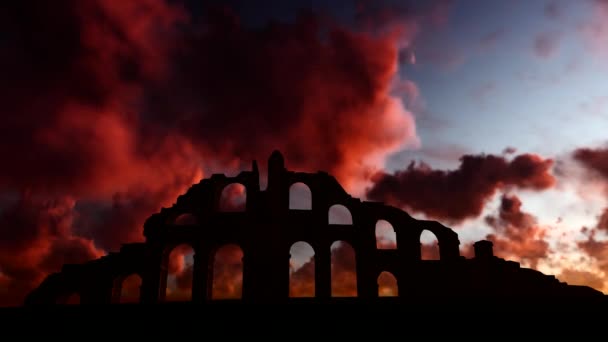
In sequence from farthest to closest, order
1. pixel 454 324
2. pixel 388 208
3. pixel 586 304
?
1. pixel 388 208
2. pixel 586 304
3. pixel 454 324

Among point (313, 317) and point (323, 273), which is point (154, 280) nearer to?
point (323, 273)

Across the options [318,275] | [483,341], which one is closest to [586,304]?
[483,341]

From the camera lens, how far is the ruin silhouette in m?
21.3

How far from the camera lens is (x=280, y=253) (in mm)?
22094

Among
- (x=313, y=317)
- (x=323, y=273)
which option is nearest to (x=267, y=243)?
(x=323, y=273)

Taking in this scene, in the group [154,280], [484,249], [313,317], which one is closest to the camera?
[313,317]

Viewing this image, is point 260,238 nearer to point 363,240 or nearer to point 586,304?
point 363,240

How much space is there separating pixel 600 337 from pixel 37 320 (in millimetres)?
17041

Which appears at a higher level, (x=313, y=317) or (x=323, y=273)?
(x=323, y=273)

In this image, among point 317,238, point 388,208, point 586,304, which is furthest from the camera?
point 388,208

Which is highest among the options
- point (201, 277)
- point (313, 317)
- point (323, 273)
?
point (323, 273)

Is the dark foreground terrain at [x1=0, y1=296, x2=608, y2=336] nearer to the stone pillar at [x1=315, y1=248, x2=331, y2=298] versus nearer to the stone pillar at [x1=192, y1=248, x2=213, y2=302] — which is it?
the stone pillar at [x1=192, y1=248, x2=213, y2=302]

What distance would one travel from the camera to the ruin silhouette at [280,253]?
2133 centimetres

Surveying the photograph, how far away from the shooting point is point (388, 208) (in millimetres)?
24453
